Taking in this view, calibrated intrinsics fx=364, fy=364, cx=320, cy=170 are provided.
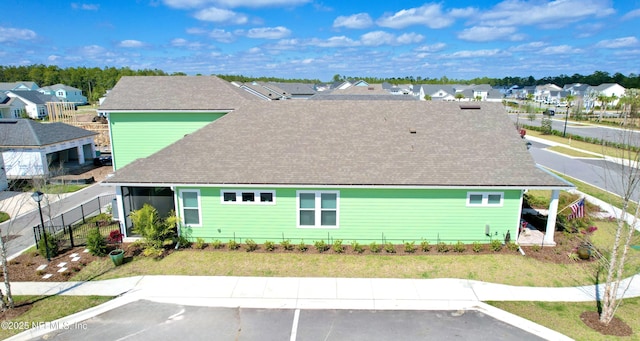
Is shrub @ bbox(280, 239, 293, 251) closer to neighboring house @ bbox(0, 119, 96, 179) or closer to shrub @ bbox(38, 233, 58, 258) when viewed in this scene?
shrub @ bbox(38, 233, 58, 258)

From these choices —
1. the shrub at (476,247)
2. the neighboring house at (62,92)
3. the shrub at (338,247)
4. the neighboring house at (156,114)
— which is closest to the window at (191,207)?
the shrub at (338,247)

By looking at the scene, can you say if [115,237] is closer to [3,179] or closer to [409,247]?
[409,247]

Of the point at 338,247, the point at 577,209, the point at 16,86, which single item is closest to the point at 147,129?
the point at 338,247

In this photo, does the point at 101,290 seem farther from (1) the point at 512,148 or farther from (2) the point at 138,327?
(1) the point at 512,148

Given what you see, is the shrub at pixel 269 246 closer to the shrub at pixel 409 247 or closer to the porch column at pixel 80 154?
the shrub at pixel 409 247

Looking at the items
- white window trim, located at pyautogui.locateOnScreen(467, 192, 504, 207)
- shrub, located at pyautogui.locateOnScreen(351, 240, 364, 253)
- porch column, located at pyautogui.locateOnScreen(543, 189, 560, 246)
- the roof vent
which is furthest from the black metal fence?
porch column, located at pyautogui.locateOnScreen(543, 189, 560, 246)
